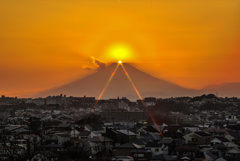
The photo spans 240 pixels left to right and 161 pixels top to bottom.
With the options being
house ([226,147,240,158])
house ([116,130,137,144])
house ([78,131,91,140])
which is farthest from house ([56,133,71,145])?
house ([226,147,240,158])

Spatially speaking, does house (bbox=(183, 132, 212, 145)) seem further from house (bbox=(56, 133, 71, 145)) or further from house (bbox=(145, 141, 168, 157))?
house (bbox=(56, 133, 71, 145))

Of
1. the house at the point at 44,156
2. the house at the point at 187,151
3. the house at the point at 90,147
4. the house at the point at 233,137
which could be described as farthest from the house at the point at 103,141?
the house at the point at 233,137

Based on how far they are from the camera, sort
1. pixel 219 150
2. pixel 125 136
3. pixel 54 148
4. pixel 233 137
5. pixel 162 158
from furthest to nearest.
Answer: pixel 125 136, pixel 233 137, pixel 54 148, pixel 219 150, pixel 162 158

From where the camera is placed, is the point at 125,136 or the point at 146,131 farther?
the point at 146,131

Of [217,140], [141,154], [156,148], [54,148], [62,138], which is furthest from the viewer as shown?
[62,138]

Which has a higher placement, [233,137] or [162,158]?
[233,137]

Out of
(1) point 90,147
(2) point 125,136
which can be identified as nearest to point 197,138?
(2) point 125,136

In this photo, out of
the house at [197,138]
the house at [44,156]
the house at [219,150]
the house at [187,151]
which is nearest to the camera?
the house at [44,156]

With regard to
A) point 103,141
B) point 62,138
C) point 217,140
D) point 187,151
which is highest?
point 62,138

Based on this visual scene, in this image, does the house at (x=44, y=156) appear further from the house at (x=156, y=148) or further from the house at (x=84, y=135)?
the house at (x=84, y=135)

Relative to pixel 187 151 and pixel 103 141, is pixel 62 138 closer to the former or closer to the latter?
pixel 103 141
